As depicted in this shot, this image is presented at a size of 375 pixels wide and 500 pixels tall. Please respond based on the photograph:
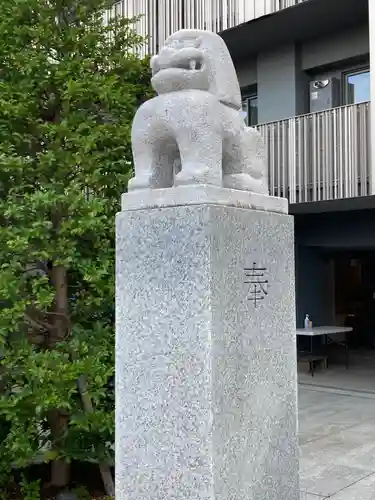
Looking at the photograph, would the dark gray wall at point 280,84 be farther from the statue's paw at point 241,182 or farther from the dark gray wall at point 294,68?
the statue's paw at point 241,182

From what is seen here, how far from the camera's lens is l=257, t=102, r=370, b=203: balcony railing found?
9.91 meters

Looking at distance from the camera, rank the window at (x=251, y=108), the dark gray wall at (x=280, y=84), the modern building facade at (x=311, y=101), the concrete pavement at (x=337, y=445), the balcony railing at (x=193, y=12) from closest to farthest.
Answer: the concrete pavement at (x=337, y=445) → the modern building facade at (x=311, y=101) → the balcony railing at (x=193, y=12) → the dark gray wall at (x=280, y=84) → the window at (x=251, y=108)

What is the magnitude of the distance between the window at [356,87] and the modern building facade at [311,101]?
0.06 ft

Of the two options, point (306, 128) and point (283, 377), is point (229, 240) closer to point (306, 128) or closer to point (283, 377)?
Answer: point (283, 377)

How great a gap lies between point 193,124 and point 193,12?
947 cm

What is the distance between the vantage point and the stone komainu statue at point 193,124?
3238mm

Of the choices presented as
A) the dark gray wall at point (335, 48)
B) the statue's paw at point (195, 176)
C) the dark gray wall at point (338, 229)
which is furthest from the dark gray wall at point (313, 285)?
the statue's paw at point (195, 176)

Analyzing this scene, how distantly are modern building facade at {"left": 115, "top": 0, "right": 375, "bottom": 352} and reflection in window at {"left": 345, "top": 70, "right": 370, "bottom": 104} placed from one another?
0.06 feet

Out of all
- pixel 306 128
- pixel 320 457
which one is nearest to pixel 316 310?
pixel 306 128

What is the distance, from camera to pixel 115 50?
5.93 m

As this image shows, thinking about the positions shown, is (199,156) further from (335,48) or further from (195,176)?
(335,48)

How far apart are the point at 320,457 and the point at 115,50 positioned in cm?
493

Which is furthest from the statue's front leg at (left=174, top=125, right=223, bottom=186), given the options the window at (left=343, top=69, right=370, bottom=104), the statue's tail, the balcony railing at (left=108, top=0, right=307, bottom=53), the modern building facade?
the window at (left=343, top=69, right=370, bottom=104)

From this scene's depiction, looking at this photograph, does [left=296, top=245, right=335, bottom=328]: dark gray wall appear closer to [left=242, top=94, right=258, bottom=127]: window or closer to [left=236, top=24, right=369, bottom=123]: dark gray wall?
[left=236, top=24, right=369, bottom=123]: dark gray wall
